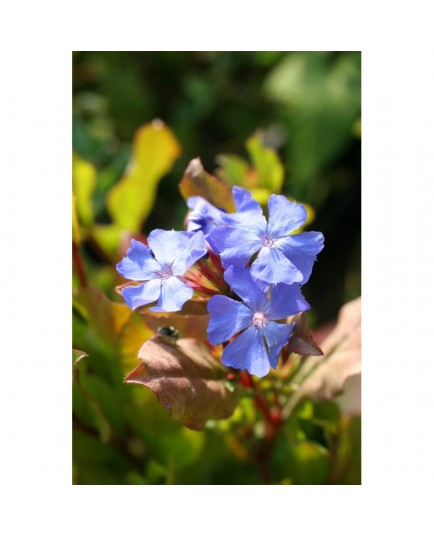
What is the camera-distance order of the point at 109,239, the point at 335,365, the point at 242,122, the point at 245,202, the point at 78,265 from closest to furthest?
the point at 245,202
the point at 335,365
the point at 78,265
the point at 109,239
the point at 242,122

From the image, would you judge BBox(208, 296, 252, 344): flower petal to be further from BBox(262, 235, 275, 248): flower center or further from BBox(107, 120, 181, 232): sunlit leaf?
BBox(107, 120, 181, 232): sunlit leaf

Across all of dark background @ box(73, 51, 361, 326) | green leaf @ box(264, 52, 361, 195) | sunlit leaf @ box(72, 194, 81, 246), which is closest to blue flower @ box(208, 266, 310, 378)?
sunlit leaf @ box(72, 194, 81, 246)

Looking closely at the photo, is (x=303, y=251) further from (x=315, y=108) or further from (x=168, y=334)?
(x=315, y=108)

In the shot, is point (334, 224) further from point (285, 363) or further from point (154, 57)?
point (285, 363)

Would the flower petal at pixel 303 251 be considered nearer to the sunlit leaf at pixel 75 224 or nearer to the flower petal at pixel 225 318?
the flower petal at pixel 225 318

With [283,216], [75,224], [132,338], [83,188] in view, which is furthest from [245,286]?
[83,188]

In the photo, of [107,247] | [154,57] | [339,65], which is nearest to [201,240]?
[107,247]
